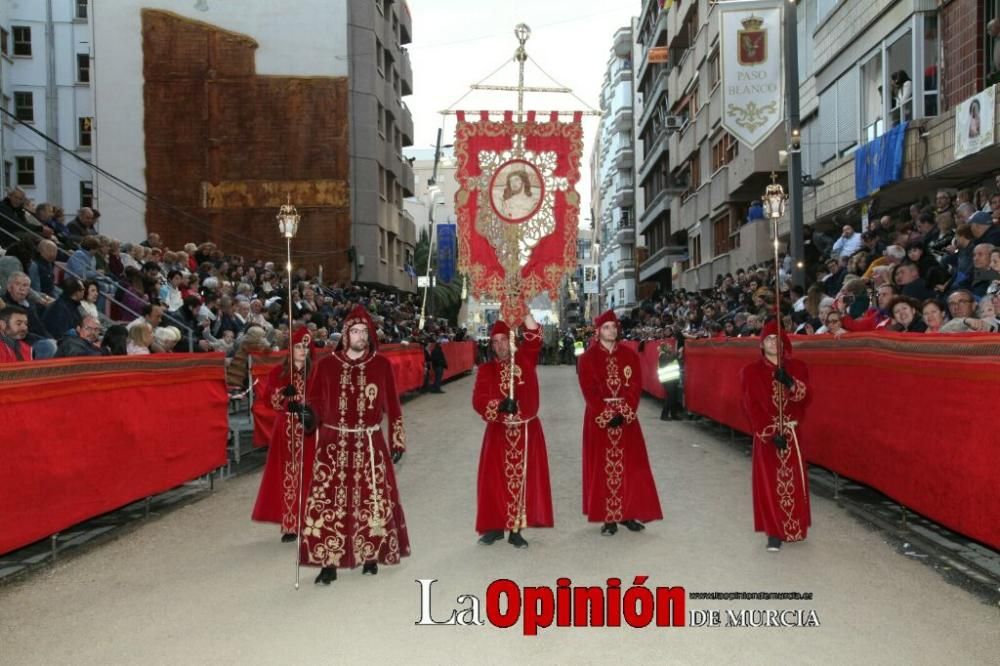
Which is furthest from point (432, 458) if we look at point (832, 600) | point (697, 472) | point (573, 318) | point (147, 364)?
point (573, 318)

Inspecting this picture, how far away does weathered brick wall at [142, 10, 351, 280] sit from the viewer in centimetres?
3631

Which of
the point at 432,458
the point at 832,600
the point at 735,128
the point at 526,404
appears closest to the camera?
the point at 832,600

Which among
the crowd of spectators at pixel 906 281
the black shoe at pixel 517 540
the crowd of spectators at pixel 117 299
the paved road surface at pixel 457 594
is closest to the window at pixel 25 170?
the crowd of spectators at pixel 117 299

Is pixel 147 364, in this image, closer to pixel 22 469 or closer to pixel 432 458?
pixel 22 469

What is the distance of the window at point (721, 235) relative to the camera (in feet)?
103

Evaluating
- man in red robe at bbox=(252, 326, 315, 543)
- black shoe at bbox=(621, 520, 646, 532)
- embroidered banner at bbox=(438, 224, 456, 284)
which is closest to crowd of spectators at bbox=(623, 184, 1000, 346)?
black shoe at bbox=(621, 520, 646, 532)

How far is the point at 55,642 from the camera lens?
17.0ft

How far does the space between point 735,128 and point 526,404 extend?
37.1ft

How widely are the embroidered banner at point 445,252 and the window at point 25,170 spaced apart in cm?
2211

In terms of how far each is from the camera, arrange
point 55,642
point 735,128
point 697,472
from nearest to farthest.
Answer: point 55,642 → point 697,472 → point 735,128

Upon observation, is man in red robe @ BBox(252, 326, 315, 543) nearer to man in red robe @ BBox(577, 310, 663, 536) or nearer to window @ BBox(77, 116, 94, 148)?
man in red robe @ BBox(577, 310, 663, 536)

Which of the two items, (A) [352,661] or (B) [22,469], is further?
(B) [22,469]

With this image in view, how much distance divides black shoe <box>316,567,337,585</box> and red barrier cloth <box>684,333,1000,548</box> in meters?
4.30

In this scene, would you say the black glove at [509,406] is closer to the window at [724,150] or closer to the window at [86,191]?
the window at [724,150]
